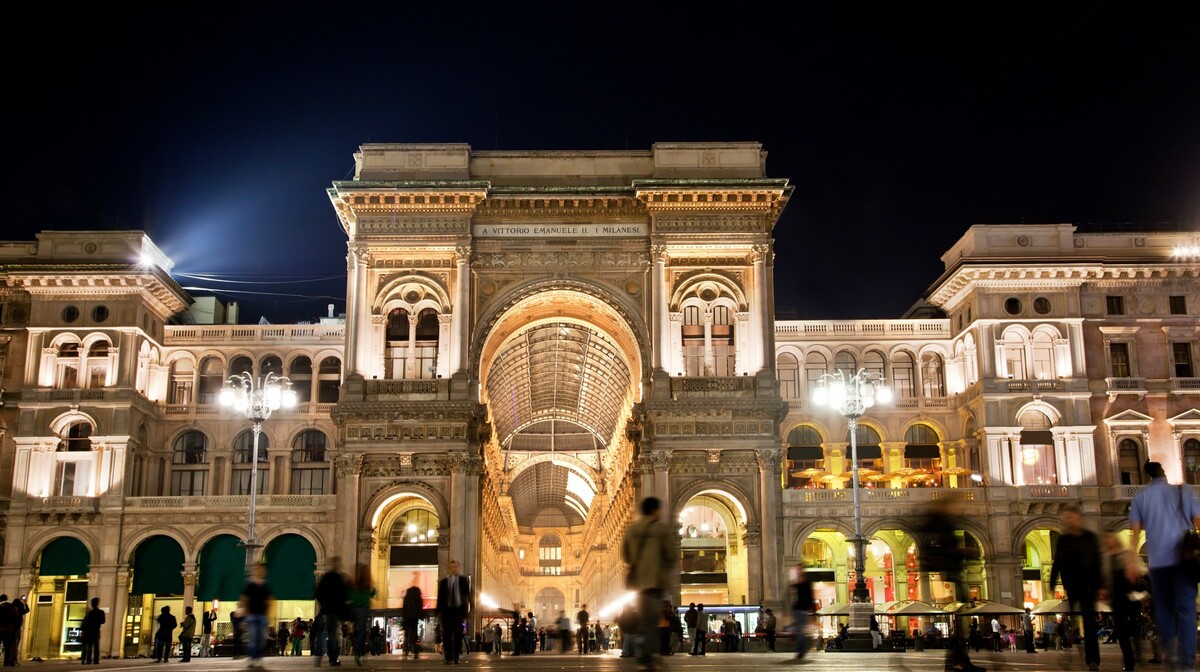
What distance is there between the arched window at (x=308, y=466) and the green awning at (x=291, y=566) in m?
5.45

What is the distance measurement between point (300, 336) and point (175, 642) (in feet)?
50.9

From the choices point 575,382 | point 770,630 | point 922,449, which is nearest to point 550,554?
point 575,382

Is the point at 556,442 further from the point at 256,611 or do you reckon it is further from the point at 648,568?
the point at 648,568

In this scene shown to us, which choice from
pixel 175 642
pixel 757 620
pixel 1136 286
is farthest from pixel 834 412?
pixel 175 642

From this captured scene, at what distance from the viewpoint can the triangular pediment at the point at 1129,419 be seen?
54.9 metres

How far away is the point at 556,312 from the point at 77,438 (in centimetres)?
2200

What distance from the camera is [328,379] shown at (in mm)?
61844

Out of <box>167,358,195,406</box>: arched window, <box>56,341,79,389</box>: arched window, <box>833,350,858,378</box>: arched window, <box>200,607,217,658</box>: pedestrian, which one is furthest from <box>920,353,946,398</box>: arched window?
<box>56,341,79,389</box>: arched window

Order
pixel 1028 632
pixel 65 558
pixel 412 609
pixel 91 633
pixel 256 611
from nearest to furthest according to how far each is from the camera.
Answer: pixel 256 611 → pixel 412 609 → pixel 91 633 → pixel 1028 632 → pixel 65 558

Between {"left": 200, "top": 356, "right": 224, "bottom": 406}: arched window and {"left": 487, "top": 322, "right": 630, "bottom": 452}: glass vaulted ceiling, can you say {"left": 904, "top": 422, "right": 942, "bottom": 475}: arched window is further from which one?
{"left": 200, "top": 356, "right": 224, "bottom": 406}: arched window

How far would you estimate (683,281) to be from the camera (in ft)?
161

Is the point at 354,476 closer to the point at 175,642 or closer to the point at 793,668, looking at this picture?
the point at 175,642

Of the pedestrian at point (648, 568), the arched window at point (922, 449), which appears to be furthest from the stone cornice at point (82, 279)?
the pedestrian at point (648, 568)

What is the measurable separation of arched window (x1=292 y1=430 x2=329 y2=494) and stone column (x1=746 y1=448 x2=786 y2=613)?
23.6m
